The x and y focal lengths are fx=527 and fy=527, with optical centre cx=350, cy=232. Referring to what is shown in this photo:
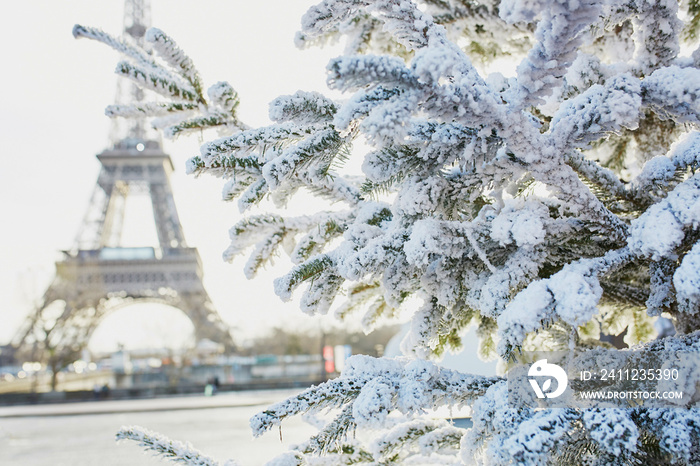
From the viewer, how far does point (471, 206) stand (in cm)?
134

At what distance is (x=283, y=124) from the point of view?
104 cm

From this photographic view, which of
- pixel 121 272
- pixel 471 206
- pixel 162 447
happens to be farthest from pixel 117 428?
pixel 121 272

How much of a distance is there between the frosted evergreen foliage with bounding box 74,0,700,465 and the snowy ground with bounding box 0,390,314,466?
4.32 metres

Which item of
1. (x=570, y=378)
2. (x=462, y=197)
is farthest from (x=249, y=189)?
(x=570, y=378)

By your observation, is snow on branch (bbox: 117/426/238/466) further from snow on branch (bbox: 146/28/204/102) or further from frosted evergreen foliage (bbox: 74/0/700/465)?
snow on branch (bbox: 146/28/204/102)

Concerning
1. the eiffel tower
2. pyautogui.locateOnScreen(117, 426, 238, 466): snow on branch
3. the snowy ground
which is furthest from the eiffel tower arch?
pyautogui.locateOnScreen(117, 426, 238, 466): snow on branch

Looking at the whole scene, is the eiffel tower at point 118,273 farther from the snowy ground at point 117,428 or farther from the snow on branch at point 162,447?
the snow on branch at point 162,447

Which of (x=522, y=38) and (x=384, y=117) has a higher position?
(x=522, y=38)

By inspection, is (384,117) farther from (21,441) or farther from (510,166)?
(21,441)

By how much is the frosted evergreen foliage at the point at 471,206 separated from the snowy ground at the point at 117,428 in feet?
14.2

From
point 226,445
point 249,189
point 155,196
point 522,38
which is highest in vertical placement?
point 155,196

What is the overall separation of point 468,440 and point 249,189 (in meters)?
0.75

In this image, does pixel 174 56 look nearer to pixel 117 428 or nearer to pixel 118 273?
pixel 117 428

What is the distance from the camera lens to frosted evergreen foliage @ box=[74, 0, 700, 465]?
30.2 inches
